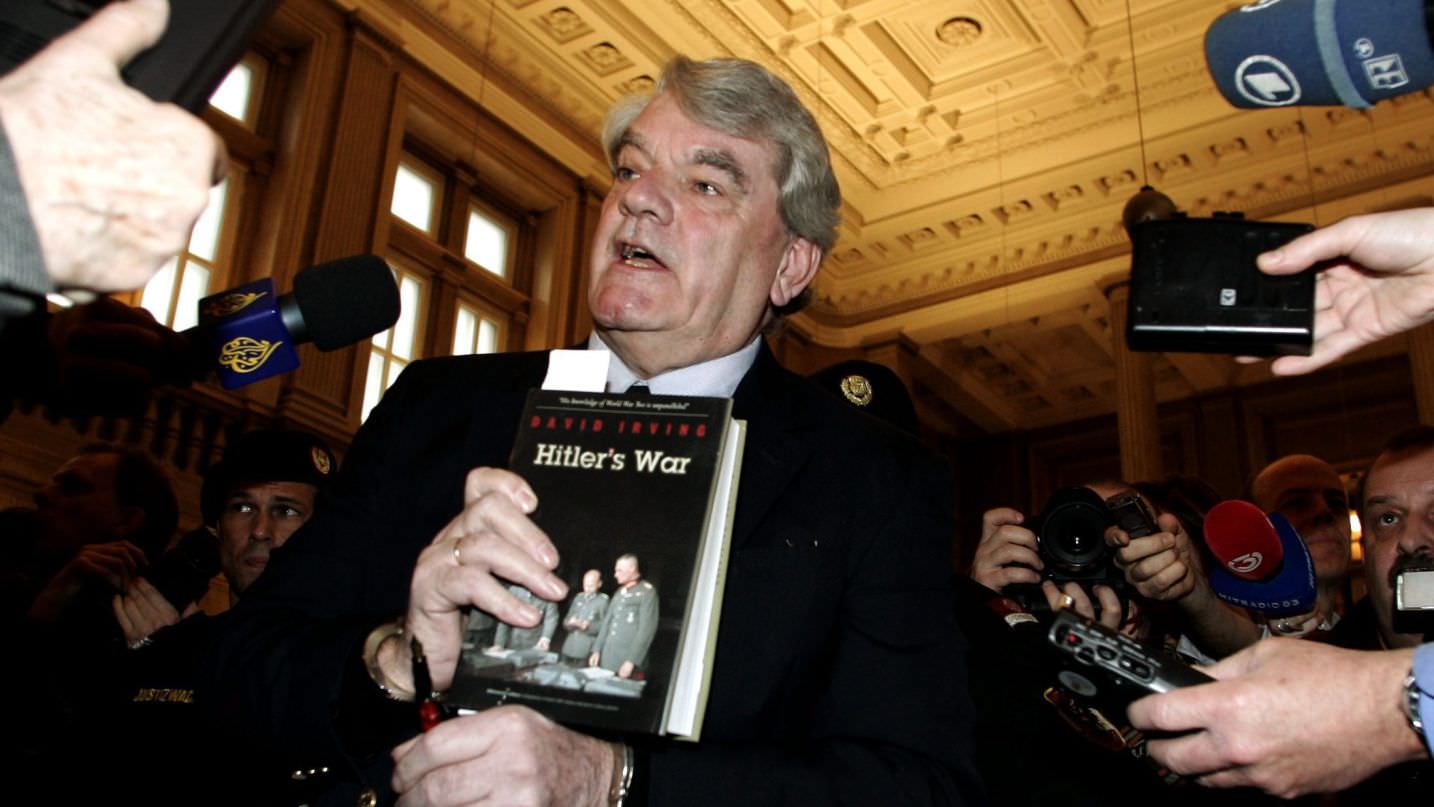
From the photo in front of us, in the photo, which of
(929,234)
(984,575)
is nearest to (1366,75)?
(984,575)

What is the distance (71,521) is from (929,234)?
36.1 feet

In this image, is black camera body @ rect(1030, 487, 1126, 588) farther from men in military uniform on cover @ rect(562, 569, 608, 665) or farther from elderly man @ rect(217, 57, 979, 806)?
men in military uniform on cover @ rect(562, 569, 608, 665)

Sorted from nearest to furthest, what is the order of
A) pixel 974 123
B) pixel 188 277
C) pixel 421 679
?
pixel 421 679
pixel 188 277
pixel 974 123

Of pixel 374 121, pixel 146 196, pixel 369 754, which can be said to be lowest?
pixel 369 754

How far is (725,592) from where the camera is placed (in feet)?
5.23

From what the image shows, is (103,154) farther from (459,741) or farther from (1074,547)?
(1074,547)

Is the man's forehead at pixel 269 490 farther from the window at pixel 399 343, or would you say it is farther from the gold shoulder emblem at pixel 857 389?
the window at pixel 399 343

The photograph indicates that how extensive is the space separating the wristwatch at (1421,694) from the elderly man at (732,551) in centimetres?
49

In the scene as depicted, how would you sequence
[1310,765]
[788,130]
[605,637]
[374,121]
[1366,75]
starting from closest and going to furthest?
[605,637], [1310,765], [1366,75], [788,130], [374,121]

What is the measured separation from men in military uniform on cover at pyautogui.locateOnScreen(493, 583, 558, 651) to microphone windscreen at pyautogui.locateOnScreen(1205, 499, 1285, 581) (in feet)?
6.53

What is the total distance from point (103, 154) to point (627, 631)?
1.89ft

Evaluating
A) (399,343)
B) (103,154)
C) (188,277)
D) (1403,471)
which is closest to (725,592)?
(103,154)

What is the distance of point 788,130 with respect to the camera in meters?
2.07

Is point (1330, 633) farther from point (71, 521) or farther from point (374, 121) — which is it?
point (374, 121)
